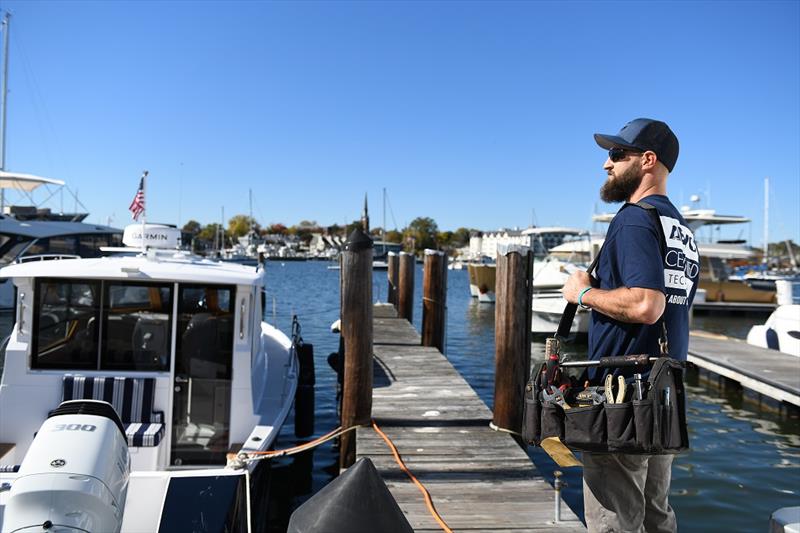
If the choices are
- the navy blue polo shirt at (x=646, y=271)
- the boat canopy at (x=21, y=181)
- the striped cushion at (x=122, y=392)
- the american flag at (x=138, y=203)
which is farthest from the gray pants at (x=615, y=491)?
the boat canopy at (x=21, y=181)

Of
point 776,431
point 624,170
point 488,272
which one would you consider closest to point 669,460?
point 624,170

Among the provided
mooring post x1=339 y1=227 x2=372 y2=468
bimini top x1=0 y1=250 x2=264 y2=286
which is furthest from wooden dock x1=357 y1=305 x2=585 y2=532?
bimini top x1=0 y1=250 x2=264 y2=286

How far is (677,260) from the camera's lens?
2459 mm

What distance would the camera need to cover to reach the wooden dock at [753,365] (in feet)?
32.2

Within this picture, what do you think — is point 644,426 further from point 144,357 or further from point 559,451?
point 144,357

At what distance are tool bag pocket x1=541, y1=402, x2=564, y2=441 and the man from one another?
0.21m

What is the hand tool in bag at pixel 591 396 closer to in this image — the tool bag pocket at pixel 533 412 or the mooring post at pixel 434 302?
the tool bag pocket at pixel 533 412

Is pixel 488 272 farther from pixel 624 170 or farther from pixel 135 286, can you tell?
pixel 624 170

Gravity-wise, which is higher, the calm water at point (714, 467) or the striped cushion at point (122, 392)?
the striped cushion at point (122, 392)

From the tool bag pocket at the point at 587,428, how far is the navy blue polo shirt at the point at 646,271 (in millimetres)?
252

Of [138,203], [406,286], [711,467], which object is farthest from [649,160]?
[406,286]

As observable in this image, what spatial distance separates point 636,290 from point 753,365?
10802mm

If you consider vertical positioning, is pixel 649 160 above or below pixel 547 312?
above

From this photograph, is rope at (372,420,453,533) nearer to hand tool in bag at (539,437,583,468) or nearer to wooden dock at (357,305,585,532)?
wooden dock at (357,305,585,532)
